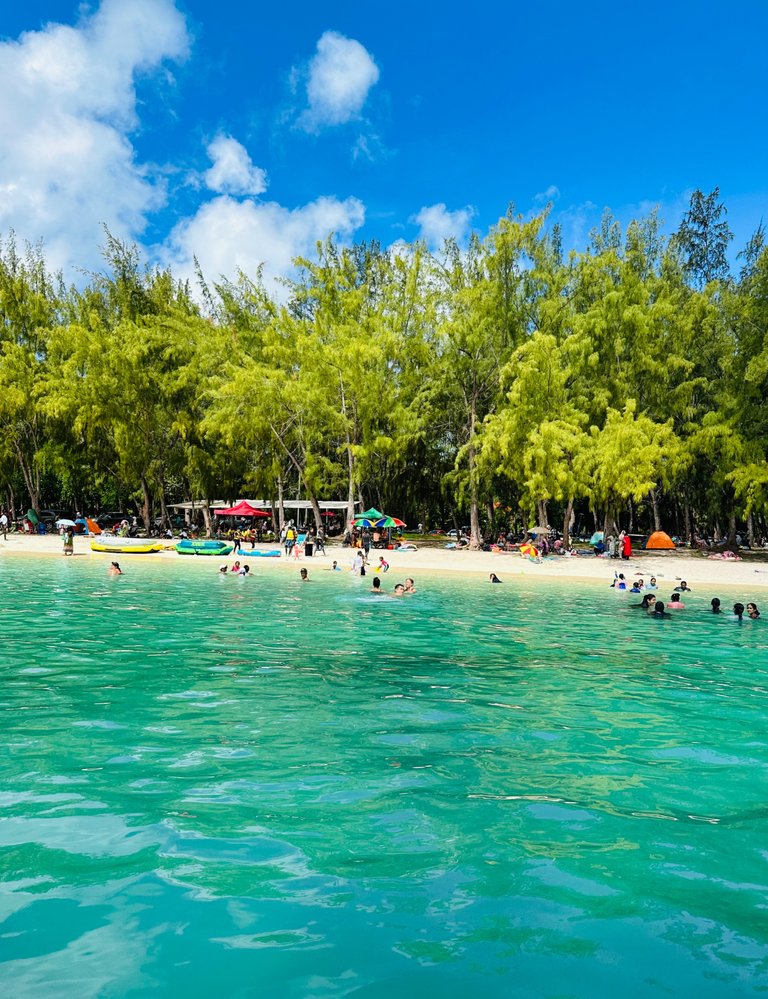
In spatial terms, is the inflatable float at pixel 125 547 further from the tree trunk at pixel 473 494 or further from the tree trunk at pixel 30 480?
the tree trunk at pixel 473 494

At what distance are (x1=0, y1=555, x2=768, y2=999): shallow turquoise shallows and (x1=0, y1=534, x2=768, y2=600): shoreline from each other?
21.9 m

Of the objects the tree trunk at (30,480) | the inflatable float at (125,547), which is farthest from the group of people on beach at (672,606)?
the tree trunk at (30,480)

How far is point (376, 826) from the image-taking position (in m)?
6.87

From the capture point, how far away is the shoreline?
36062 mm

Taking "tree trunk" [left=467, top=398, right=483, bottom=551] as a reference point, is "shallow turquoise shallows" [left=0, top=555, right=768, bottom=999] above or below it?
below

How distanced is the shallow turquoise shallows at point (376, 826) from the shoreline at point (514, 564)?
21.9m

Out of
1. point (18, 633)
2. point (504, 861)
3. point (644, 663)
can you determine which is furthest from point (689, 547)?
point (504, 861)

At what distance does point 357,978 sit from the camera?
15.2 ft

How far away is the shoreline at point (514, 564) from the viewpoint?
36.1m

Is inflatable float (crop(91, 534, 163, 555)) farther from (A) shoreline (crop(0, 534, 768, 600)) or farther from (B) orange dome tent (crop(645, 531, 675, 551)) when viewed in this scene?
(B) orange dome tent (crop(645, 531, 675, 551))

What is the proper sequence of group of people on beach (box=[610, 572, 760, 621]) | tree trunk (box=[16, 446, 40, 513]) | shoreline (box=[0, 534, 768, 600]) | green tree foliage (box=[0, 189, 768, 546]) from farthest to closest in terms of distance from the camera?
tree trunk (box=[16, 446, 40, 513]) < green tree foliage (box=[0, 189, 768, 546]) < shoreline (box=[0, 534, 768, 600]) < group of people on beach (box=[610, 572, 760, 621])

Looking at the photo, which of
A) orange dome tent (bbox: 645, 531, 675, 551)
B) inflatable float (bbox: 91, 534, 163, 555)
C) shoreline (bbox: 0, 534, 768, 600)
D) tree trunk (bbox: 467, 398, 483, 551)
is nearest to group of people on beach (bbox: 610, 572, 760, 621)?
shoreline (bbox: 0, 534, 768, 600)

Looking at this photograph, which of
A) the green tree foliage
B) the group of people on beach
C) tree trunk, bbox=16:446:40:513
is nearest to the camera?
the group of people on beach

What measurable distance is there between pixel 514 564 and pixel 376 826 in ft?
112
